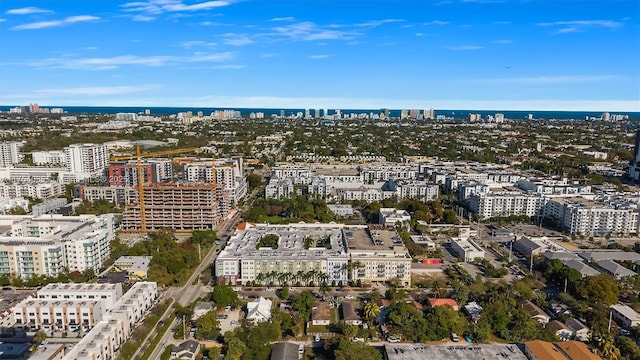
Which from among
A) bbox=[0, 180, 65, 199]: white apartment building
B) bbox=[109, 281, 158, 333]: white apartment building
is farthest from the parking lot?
bbox=[0, 180, 65, 199]: white apartment building

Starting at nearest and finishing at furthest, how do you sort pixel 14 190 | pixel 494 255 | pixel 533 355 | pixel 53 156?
1. pixel 533 355
2. pixel 494 255
3. pixel 14 190
4. pixel 53 156

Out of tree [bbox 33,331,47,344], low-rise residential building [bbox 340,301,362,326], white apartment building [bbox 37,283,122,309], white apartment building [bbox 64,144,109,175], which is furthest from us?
white apartment building [bbox 64,144,109,175]

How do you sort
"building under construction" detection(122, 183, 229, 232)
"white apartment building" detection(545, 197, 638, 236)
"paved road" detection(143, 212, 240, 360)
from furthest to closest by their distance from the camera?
"building under construction" detection(122, 183, 229, 232) → "white apartment building" detection(545, 197, 638, 236) → "paved road" detection(143, 212, 240, 360)

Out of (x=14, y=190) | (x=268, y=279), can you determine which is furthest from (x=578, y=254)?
(x=14, y=190)

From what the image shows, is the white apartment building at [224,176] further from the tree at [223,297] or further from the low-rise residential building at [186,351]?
the low-rise residential building at [186,351]

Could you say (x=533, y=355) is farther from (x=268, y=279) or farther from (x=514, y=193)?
(x=514, y=193)

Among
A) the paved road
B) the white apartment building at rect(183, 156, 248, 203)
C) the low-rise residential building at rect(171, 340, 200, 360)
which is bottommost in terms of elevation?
the paved road

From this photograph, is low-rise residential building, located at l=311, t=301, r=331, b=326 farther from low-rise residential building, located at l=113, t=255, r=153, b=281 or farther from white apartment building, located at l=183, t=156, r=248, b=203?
white apartment building, located at l=183, t=156, r=248, b=203

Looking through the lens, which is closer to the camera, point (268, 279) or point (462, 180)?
point (268, 279)

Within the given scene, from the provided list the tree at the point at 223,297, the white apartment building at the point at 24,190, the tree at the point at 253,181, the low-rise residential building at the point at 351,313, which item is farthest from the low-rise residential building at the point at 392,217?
the white apartment building at the point at 24,190
